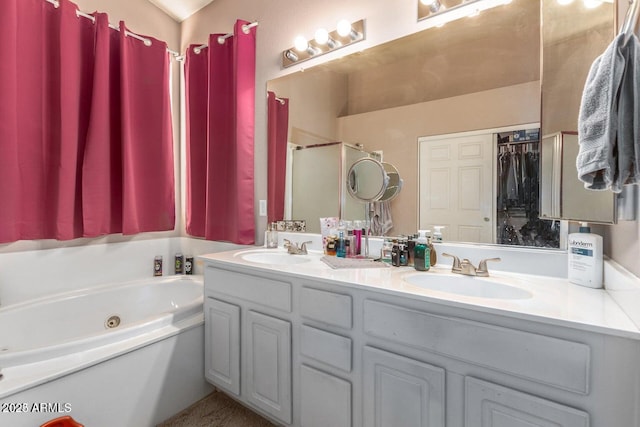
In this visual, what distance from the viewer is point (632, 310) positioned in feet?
2.43

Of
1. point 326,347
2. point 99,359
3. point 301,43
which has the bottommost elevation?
point 99,359

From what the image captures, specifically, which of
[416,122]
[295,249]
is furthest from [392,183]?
[295,249]

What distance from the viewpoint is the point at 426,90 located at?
1.49 meters

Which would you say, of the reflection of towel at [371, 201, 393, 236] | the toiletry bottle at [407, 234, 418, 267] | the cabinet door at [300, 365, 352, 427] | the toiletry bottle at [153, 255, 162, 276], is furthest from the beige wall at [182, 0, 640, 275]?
the cabinet door at [300, 365, 352, 427]

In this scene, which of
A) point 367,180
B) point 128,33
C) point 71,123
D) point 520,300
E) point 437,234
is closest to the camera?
point 520,300

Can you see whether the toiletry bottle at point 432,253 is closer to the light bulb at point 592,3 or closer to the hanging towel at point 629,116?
the hanging towel at point 629,116

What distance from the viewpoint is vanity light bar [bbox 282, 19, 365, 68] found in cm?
166

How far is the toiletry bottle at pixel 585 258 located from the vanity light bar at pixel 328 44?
1377 millimetres

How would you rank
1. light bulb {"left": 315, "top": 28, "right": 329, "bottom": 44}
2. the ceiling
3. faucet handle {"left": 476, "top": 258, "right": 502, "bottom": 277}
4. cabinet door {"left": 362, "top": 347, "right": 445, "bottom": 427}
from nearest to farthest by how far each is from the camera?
cabinet door {"left": 362, "top": 347, "right": 445, "bottom": 427}, faucet handle {"left": 476, "top": 258, "right": 502, "bottom": 277}, light bulb {"left": 315, "top": 28, "right": 329, "bottom": 44}, the ceiling

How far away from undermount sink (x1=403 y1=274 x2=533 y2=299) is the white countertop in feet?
0.05

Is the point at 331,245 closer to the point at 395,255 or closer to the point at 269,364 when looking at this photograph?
the point at 395,255

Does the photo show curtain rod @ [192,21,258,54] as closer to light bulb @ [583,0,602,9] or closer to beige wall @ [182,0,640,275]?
beige wall @ [182,0,640,275]

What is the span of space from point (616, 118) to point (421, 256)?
2.60 feet

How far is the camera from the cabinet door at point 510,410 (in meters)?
0.75
